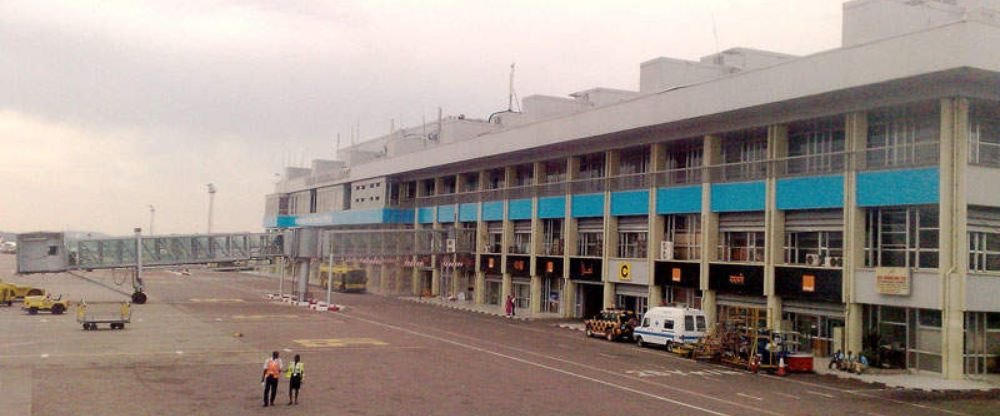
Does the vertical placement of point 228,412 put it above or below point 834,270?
below

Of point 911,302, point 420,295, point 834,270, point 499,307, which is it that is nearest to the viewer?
point 911,302

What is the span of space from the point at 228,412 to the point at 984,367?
1409 inches

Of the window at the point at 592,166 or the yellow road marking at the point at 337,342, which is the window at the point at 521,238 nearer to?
the window at the point at 592,166

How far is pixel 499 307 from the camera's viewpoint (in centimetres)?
8250

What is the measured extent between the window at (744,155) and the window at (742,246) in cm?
366

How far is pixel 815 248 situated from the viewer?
48.1 m

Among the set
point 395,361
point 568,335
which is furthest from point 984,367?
point 395,361

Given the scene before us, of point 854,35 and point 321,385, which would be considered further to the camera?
point 854,35

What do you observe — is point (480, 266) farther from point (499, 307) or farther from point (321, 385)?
point (321, 385)

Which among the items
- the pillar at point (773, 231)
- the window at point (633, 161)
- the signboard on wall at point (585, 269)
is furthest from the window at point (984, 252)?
the signboard on wall at point (585, 269)

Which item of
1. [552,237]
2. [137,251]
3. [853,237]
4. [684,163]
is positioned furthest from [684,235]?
[137,251]

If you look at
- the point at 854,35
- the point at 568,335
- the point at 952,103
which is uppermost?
the point at 854,35

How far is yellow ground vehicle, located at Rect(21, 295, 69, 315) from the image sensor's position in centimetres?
5941

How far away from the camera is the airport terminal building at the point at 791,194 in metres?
40.3
